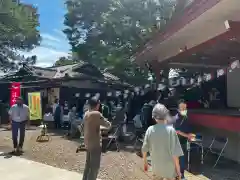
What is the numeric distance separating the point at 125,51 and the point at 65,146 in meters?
12.8

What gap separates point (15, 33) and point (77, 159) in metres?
23.2

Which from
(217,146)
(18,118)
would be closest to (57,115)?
(18,118)

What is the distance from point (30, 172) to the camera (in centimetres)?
730

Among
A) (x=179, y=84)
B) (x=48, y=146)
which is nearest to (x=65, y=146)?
(x=48, y=146)

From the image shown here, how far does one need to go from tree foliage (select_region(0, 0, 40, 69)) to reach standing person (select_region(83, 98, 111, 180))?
23.8 meters

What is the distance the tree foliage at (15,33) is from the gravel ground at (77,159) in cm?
1807

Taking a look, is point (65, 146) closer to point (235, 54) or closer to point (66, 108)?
point (235, 54)

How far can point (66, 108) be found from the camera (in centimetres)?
2025

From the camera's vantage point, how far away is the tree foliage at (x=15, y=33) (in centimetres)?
2695

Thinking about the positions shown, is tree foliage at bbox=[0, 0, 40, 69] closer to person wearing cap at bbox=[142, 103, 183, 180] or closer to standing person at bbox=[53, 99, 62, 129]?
standing person at bbox=[53, 99, 62, 129]

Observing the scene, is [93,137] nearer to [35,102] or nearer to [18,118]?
[18,118]

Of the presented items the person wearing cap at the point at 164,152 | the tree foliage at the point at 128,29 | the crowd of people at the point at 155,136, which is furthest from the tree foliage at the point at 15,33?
the person wearing cap at the point at 164,152

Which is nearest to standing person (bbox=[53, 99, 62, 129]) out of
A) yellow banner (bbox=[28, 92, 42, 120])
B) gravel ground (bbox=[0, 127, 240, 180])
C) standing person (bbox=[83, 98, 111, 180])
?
yellow banner (bbox=[28, 92, 42, 120])

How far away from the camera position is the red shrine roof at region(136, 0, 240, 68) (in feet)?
22.5
